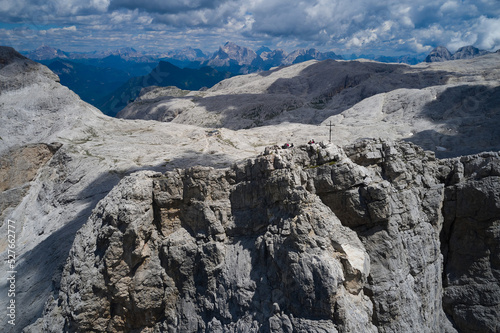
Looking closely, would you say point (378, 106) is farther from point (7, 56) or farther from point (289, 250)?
point (7, 56)

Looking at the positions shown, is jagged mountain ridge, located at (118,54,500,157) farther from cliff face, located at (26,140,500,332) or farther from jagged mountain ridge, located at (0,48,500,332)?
cliff face, located at (26,140,500,332)

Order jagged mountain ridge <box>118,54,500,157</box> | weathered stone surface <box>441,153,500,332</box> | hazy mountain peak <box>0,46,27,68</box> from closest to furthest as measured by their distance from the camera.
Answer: weathered stone surface <box>441,153,500,332</box>, hazy mountain peak <box>0,46,27,68</box>, jagged mountain ridge <box>118,54,500,157</box>

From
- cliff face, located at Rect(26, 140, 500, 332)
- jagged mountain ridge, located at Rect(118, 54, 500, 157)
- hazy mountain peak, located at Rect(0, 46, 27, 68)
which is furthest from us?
jagged mountain ridge, located at Rect(118, 54, 500, 157)

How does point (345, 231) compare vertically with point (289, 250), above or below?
above

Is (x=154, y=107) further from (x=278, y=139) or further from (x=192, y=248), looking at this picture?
(x=192, y=248)

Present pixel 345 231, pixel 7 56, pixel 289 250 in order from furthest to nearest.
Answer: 1. pixel 7 56
2. pixel 345 231
3. pixel 289 250

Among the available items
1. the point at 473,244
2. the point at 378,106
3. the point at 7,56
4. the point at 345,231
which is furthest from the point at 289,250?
the point at 378,106

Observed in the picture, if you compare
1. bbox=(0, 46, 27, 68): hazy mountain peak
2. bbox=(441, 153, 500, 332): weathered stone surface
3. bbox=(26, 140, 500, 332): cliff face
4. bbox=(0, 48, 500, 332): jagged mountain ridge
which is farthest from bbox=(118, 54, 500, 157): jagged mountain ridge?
bbox=(0, 46, 27, 68): hazy mountain peak

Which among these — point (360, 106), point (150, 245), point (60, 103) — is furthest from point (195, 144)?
point (360, 106)

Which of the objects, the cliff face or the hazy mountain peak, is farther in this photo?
the hazy mountain peak

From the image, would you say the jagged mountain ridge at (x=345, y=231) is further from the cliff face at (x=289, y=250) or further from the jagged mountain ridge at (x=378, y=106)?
the jagged mountain ridge at (x=378, y=106)
